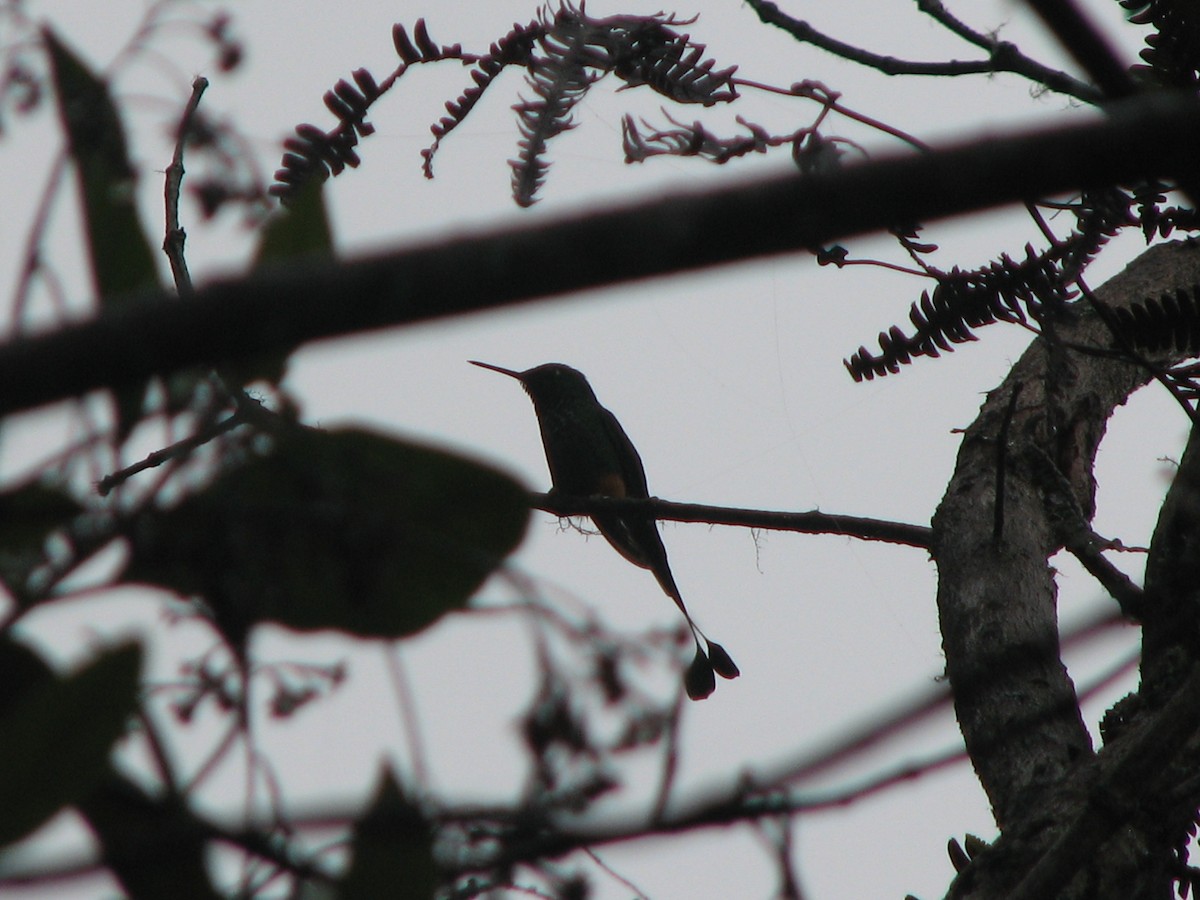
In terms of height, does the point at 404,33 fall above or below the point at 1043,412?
above

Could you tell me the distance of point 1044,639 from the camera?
1572 millimetres

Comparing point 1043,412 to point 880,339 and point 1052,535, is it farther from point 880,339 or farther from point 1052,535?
point 880,339

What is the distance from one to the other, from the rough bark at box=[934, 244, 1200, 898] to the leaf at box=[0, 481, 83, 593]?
718mm

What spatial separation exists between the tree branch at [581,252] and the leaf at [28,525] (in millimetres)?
319

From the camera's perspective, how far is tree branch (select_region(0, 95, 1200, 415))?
0.61m

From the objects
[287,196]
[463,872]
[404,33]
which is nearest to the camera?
[463,872]

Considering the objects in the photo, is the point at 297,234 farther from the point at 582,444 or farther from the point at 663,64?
the point at 582,444

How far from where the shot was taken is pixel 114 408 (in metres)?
1.07

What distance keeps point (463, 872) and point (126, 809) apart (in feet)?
0.98

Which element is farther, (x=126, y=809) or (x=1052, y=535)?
(x=1052, y=535)

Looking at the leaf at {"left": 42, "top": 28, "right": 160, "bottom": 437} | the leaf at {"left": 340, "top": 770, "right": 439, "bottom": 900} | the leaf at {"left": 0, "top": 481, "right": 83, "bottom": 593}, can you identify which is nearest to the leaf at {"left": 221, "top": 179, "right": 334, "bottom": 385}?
the leaf at {"left": 42, "top": 28, "right": 160, "bottom": 437}

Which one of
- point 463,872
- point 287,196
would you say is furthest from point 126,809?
point 287,196

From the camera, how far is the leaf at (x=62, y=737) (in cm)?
86

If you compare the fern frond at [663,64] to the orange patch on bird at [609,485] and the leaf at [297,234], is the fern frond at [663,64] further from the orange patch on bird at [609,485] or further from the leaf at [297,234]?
the orange patch on bird at [609,485]
